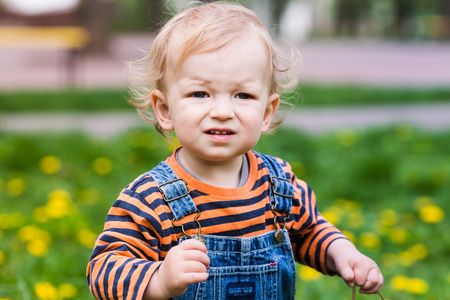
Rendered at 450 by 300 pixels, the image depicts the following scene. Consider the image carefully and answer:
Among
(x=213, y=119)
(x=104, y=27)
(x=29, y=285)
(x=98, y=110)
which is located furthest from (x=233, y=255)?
(x=104, y=27)

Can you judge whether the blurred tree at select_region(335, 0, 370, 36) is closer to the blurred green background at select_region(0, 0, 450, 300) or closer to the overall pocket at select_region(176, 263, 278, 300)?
the blurred green background at select_region(0, 0, 450, 300)

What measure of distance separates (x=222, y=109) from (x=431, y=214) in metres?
2.18

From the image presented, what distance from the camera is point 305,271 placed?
2742 mm

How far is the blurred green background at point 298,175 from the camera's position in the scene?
8.77 feet

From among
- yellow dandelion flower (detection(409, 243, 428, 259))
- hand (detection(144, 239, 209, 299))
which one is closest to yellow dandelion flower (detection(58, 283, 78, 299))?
hand (detection(144, 239, 209, 299))

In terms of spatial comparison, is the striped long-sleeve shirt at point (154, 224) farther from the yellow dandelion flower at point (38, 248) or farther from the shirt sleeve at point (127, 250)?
the yellow dandelion flower at point (38, 248)

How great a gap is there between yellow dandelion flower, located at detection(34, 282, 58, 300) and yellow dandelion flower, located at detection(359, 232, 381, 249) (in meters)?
1.44

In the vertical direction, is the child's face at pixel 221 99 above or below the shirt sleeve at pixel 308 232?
above

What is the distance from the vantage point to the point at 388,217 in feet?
11.4

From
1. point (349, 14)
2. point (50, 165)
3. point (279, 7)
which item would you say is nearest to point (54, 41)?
point (50, 165)

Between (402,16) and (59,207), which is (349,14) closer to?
(402,16)

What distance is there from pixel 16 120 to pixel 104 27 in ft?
32.1

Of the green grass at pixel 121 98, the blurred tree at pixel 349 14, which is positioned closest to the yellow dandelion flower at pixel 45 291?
the green grass at pixel 121 98

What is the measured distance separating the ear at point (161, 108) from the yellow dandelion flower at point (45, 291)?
33.2 inches
